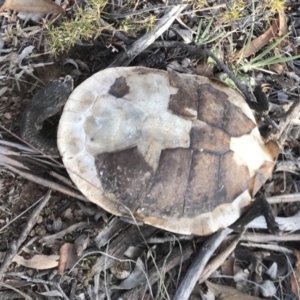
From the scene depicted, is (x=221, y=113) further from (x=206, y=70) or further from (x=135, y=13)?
(x=135, y=13)

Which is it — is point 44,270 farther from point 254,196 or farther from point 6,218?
point 254,196

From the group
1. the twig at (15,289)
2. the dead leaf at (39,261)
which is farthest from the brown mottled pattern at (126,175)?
the twig at (15,289)

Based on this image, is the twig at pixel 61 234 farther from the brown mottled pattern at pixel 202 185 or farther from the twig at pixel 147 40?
the twig at pixel 147 40

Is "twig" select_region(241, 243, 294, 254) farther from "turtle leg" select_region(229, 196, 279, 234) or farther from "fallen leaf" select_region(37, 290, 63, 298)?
"fallen leaf" select_region(37, 290, 63, 298)

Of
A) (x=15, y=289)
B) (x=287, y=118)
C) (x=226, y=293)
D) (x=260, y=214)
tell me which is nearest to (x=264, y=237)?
(x=260, y=214)

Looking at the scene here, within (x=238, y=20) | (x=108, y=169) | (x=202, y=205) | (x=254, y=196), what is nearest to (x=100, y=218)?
(x=108, y=169)

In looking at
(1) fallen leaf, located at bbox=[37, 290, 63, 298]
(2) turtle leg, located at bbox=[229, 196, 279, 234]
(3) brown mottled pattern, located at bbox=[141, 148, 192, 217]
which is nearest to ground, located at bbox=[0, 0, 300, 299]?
(1) fallen leaf, located at bbox=[37, 290, 63, 298]
